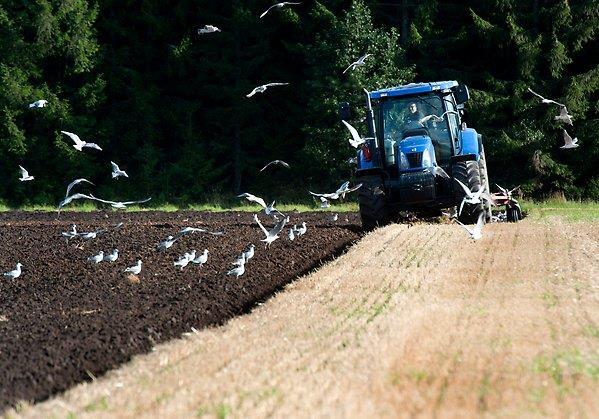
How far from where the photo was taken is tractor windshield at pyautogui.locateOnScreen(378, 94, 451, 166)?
22.6m

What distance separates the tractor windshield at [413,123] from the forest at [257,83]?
15.5 metres

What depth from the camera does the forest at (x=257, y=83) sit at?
127ft

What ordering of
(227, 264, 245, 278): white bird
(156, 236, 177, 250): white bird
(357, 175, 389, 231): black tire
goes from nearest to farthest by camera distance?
(227, 264, 245, 278): white bird < (156, 236, 177, 250): white bird < (357, 175, 389, 231): black tire

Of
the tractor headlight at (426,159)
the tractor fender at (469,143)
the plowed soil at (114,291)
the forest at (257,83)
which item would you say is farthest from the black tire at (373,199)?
the forest at (257,83)

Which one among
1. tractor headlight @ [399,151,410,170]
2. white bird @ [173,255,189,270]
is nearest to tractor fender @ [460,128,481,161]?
tractor headlight @ [399,151,410,170]

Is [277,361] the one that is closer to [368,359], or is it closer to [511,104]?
[368,359]

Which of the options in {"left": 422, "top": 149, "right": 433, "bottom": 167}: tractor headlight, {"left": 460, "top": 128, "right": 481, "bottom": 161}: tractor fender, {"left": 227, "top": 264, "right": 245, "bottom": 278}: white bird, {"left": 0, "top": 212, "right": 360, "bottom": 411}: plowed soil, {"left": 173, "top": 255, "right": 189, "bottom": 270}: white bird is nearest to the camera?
{"left": 0, "top": 212, "right": 360, "bottom": 411}: plowed soil

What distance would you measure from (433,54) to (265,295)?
29.0 metres

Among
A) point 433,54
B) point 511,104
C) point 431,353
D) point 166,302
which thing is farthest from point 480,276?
point 433,54

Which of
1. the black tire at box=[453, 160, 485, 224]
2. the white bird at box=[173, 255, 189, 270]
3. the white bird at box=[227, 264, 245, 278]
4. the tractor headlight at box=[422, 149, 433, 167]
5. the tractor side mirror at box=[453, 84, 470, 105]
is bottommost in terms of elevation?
the white bird at box=[227, 264, 245, 278]

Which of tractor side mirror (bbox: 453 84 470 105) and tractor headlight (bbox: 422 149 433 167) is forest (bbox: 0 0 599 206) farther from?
tractor headlight (bbox: 422 149 433 167)

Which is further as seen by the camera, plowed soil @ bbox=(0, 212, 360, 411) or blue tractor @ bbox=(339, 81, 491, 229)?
blue tractor @ bbox=(339, 81, 491, 229)

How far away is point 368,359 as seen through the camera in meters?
9.45

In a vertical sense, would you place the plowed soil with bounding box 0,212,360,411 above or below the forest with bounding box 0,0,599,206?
below
